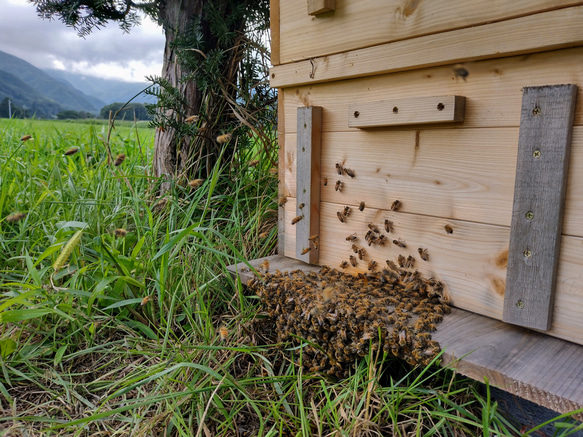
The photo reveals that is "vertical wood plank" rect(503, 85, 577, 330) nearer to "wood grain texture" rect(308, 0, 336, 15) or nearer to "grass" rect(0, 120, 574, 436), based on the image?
"grass" rect(0, 120, 574, 436)

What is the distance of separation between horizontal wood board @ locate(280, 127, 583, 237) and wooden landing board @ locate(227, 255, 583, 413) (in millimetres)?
341

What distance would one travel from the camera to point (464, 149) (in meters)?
1.49

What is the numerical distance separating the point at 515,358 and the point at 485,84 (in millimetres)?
835

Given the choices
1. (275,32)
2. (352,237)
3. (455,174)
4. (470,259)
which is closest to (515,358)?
(470,259)

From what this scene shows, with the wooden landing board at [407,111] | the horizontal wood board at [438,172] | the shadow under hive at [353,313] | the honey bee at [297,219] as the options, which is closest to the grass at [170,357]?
the shadow under hive at [353,313]

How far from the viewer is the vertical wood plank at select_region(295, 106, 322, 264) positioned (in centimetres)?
193

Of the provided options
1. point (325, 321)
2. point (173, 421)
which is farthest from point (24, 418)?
point (325, 321)

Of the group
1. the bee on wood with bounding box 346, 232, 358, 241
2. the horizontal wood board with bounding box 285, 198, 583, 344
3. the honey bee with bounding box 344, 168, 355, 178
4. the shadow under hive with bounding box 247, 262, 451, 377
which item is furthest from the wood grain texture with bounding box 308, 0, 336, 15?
the shadow under hive with bounding box 247, 262, 451, 377

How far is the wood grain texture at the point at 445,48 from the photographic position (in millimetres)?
1217

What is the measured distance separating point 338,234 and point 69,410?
1.23 meters

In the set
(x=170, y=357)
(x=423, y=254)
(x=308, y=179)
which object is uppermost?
(x=308, y=179)

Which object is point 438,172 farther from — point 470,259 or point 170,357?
point 170,357

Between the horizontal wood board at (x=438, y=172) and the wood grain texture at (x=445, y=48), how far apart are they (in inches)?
9.1

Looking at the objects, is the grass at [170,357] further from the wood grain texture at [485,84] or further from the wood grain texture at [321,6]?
the wood grain texture at [321,6]
